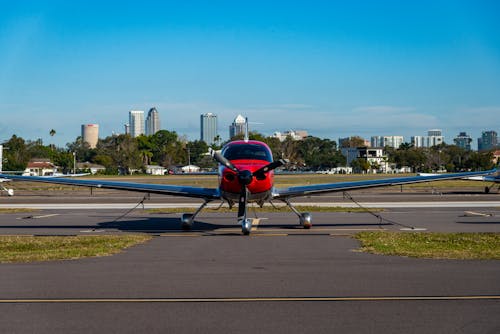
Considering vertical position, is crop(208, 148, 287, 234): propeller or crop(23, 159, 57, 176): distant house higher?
crop(208, 148, 287, 234): propeller

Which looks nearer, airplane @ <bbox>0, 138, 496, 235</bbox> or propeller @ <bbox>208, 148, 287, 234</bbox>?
propeller @ <bbox>208, 148, 287, 234</bbox>

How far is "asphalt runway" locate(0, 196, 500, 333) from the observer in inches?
289

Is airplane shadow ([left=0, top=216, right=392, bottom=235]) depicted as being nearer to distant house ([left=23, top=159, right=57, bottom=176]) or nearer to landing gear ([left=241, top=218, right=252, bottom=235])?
landing gear ([left=241, top=218, right=252, bottom=235])

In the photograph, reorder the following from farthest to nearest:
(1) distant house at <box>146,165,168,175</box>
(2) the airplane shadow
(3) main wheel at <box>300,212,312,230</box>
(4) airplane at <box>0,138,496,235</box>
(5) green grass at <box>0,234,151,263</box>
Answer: (1) distant house at <box>146,165,168,175</box>
(2) the airplane shadow
(3) main wheel at <box>300,212,312,230</box>
(4) airplane at <box>0,138,496,235</box>
(5) green grass at <box>0,234,151,263</box>

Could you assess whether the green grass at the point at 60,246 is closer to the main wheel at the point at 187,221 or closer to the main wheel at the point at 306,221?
the main wheel at the point at 187,221

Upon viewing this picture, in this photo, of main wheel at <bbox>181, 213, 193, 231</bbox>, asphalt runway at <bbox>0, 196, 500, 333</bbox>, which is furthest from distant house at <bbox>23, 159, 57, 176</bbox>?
asphalt runway at <bbox>0, 196, 500, 333</bbox>

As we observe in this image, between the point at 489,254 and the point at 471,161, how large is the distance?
132 m

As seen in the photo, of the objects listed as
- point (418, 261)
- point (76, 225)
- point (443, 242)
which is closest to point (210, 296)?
point (418, 261)

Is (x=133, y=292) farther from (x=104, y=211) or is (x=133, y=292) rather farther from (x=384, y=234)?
(x=104, y=211)

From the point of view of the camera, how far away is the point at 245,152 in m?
19.2

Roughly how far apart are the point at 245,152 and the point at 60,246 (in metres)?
6.31

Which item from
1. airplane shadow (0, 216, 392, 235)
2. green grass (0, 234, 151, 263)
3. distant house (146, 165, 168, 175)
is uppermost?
green grass (0, 234, 151, 263)

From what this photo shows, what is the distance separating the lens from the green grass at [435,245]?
13.4 meters

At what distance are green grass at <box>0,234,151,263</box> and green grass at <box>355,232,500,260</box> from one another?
240 inches
